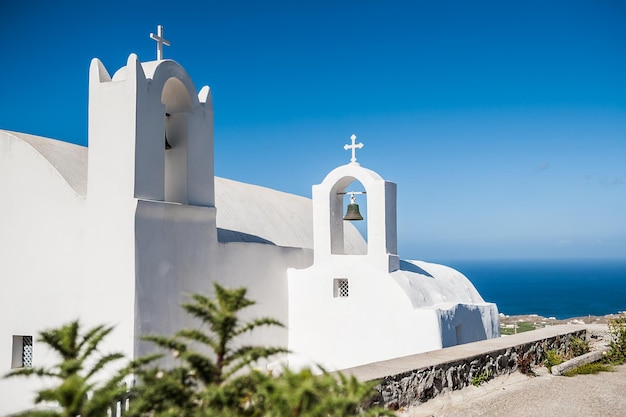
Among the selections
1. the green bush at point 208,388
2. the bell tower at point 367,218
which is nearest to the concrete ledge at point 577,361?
the bell tower at point 367,218

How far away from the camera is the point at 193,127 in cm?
1052

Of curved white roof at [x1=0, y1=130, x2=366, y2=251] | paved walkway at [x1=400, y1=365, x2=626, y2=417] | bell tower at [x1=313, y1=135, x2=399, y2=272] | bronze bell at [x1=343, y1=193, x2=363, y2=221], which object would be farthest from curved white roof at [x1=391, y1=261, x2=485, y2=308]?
paved walkway at [x1=400, y1=365, x2=626, y2=417]

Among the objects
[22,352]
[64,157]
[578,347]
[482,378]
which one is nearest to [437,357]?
[482,378]

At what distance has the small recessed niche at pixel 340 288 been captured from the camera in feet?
38.1

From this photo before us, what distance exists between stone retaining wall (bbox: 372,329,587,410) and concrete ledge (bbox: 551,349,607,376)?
0.28 m

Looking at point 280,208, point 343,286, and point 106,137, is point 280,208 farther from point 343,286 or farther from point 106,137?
point 106,137

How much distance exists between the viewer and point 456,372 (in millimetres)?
6953

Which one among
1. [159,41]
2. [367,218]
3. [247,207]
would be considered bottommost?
[367,218]

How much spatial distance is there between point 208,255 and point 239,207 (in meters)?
3.82

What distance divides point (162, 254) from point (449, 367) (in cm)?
438

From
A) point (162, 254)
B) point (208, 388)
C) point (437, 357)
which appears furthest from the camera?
point (162, 254)

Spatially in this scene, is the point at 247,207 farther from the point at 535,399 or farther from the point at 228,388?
the point at 228,388

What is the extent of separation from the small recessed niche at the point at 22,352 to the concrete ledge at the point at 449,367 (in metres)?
5.27

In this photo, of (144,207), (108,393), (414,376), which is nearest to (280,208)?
(144,207)
